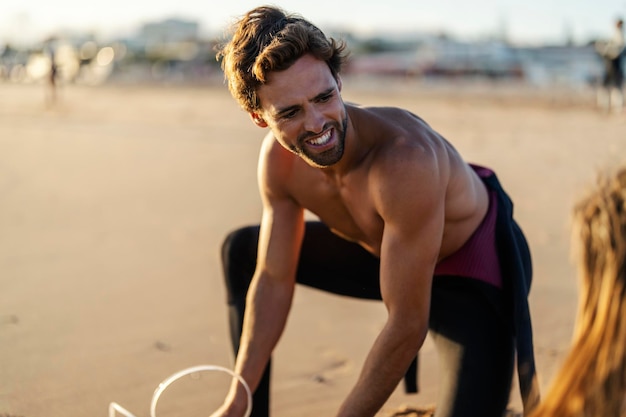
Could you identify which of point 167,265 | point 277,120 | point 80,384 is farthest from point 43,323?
point 277,120

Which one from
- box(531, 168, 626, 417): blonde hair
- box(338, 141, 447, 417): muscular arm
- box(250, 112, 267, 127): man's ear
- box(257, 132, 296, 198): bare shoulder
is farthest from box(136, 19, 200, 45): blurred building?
box(531, 168, 626, 417): blonde hair

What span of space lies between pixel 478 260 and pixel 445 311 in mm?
213

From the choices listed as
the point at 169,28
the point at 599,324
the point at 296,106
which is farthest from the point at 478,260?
the point at 169,28

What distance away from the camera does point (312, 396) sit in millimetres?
3684

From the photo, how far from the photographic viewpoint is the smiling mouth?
2756mm

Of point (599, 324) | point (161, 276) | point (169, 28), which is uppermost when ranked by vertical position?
point (599, 324)

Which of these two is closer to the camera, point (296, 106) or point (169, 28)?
point (296, 106)

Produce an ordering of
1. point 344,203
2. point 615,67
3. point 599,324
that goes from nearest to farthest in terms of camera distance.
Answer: point 599,324
point 344,203
point 615,67

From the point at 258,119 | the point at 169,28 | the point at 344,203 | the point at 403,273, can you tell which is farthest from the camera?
the point at 169,28

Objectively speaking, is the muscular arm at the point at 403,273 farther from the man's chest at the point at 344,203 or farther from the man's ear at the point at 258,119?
the man's ear at the point at 258,119

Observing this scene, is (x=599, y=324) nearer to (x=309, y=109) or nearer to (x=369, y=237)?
(x=309, y=109)

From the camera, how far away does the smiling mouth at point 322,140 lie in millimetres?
2756

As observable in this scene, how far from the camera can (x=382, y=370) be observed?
2693 millimetres

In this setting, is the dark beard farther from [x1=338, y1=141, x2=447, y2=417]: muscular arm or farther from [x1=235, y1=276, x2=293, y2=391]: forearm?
[x1=235, y1=276, x2=293, y2=391]: forearm
